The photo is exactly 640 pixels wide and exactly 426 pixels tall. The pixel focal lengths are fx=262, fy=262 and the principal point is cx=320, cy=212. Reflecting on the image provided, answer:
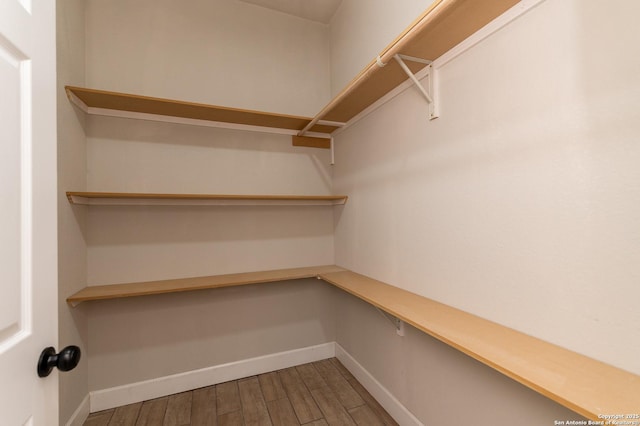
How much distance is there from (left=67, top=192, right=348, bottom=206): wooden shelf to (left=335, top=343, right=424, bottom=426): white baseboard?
134 cm

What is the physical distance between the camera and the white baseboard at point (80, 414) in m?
1.58

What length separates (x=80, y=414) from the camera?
1665mm

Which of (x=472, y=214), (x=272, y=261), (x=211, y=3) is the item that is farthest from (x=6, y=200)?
(x=211, y=3)

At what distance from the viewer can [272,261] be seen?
7.54ft

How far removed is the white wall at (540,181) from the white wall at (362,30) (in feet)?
1.52

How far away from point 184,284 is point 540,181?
2067 mm

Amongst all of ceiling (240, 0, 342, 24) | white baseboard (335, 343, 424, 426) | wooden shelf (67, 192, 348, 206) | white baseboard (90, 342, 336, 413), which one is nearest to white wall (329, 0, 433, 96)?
ceiling (240, 0, 342, 24)

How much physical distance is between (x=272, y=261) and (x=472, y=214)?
162cm

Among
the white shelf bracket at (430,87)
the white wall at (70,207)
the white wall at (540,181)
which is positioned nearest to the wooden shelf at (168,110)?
the white wall at (70,207)

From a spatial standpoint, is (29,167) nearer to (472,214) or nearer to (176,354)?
(472,214)

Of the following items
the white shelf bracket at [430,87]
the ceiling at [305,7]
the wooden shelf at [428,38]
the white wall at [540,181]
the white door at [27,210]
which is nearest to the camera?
the white door at [27,210]

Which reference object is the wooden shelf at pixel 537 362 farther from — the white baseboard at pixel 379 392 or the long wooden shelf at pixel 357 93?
the long wooden shelf at pixel 357 93

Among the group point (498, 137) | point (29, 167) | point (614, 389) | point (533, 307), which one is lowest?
point (614, 389)

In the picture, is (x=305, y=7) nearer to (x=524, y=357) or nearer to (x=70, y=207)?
(x=70, y=207)
